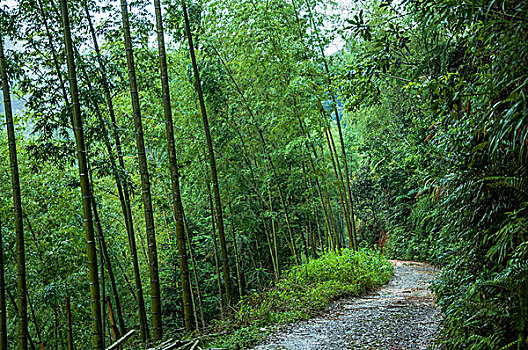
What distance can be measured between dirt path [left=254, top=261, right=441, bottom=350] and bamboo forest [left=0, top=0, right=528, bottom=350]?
35 mm

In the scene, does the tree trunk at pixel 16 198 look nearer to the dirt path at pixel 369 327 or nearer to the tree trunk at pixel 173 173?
the tree trunk at pixel 173 173

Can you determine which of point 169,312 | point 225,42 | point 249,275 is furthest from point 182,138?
point 169,312

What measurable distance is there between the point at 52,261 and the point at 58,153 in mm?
2709

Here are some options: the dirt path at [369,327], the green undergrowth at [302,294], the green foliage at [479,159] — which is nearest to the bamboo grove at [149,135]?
the green undergrowth at [302,294]

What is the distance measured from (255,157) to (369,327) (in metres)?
5.15

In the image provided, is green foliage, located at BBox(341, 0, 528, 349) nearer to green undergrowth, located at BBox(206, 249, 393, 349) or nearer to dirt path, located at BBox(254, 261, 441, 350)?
dirt path, located at BBox(254, 261, 441, 350)

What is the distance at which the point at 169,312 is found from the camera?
10.6 m

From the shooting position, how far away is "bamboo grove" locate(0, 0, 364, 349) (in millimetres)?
4656

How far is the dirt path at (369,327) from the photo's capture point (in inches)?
144

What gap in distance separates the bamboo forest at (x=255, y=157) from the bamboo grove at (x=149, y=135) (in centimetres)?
4

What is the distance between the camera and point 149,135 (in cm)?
691

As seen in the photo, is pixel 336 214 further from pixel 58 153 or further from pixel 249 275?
pixel 58 153

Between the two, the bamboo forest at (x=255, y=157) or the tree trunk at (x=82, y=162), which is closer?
the bamboo forest at (x=255, y=157)

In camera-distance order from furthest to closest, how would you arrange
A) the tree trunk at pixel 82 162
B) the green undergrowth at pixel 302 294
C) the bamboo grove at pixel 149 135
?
1. the bamboo grove at pixel 149 135
2. the green undergrowth at pixel 302 294
3. the tree trunk at pixel 82 162
